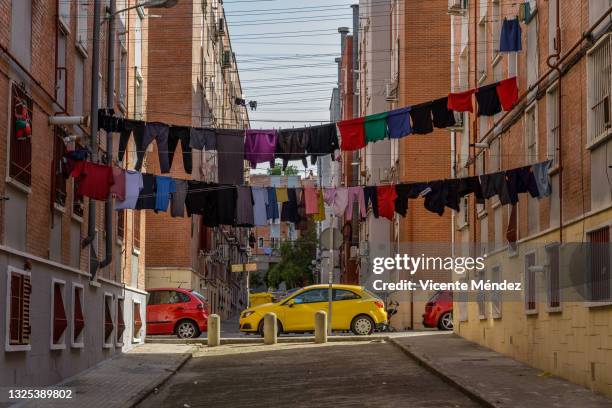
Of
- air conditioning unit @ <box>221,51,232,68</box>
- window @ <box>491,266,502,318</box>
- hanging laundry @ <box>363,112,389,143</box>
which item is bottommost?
window @ <box>491,266,502,318</box>

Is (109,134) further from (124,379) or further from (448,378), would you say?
(448,378)

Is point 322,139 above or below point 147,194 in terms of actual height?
above

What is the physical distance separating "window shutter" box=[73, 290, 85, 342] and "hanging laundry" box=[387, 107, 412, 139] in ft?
22.8

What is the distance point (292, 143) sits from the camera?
23.5m

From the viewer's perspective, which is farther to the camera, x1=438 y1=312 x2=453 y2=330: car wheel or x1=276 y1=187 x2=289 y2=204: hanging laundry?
x1=438 y1=312 x2=453 y2=330: car wheel

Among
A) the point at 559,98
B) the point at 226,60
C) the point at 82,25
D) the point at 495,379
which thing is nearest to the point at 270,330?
the point at 82,25

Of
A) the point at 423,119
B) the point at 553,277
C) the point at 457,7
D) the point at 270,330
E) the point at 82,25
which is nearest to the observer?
the point at 553,277

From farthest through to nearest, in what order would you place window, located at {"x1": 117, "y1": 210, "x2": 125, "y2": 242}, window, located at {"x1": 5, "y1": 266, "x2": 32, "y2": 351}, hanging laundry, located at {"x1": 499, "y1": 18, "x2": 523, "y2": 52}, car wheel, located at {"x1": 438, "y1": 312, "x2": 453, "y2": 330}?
car wheel, located at {"x1": 438, "y1": 312, "x2": 453, "y2": 330} < window, located at {"x1": 117, "y1": 210, "x2": 125, "y2": 242} < hanging laundry, located at {"x1": 499, "y1": 18, "x2": 523, "y2": 52} < window, located at {"x1": 5, "y1": 266, "x2": 32, "y2": 351}

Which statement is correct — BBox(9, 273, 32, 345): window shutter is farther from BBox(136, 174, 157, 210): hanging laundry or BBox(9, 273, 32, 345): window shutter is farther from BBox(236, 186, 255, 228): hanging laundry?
BBox(236, 186, 255, 228): hanging laundry

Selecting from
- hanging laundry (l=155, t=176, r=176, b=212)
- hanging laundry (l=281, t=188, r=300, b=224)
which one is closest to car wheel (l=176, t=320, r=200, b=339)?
hanging laundry (l=281, t=188, r=300, b=224)

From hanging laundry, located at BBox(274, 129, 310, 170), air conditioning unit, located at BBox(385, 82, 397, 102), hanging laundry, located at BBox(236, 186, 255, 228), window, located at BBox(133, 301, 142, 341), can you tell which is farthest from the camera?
air conditioning unit, located at BBox(385, 82, 397, 102)

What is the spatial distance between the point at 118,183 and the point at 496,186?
287 inches

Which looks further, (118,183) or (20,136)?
(118,183)

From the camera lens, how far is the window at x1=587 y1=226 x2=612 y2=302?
1672cm
